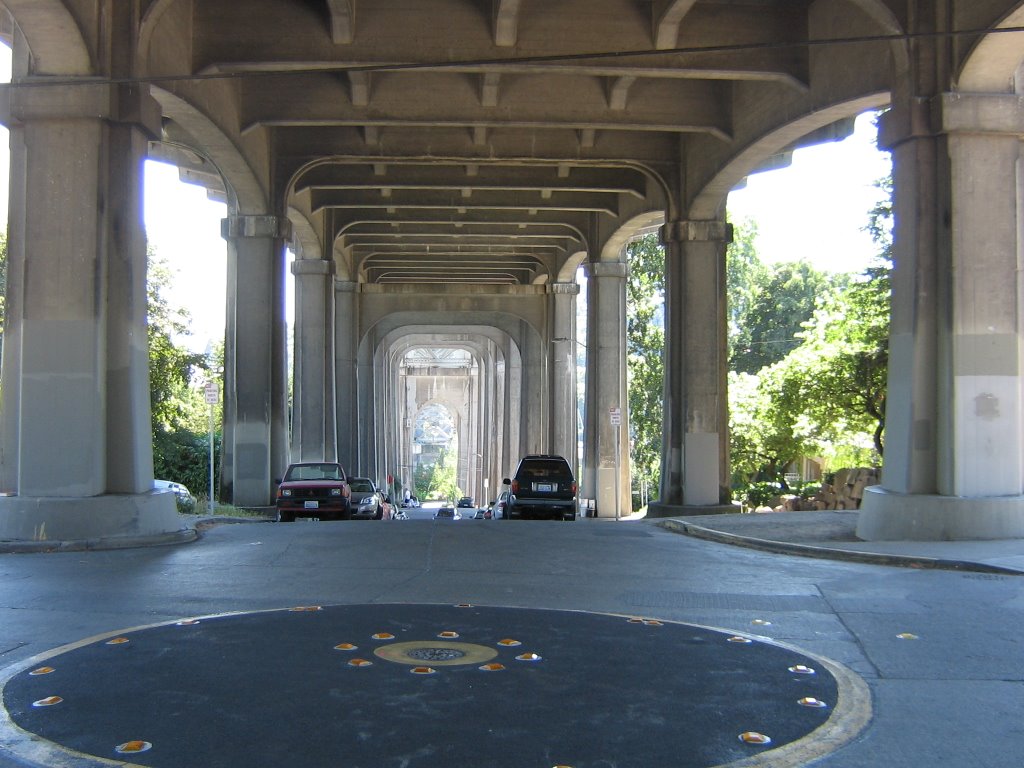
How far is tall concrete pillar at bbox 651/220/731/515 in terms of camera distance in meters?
26.2

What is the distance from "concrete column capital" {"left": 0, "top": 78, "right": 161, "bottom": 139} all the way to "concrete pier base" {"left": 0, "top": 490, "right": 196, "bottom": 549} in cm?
533

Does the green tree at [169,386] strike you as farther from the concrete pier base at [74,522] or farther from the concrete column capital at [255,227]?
the concrete pier base at [74,522]

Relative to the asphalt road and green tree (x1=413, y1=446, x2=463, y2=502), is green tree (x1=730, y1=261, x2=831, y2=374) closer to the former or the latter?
the asphalt road

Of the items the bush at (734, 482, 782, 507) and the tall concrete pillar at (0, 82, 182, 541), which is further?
the bush at (734, 482, 782, 507)

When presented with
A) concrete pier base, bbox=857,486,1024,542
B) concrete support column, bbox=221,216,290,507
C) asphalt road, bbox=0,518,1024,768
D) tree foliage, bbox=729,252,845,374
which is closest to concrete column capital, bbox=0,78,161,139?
asphalt road, bbox=0,518,1024,768

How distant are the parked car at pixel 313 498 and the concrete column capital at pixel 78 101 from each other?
1008 cm

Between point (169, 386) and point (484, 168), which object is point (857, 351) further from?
point (169, 386)

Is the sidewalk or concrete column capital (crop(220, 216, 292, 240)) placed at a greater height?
concrete column capital (crop(220, 216, 292, 240))

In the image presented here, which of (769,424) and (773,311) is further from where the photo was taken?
(773,311)

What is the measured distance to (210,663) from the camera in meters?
6.76

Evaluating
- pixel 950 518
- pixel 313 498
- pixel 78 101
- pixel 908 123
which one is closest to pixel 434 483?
pixel 313 498

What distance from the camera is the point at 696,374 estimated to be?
2647 centimetres

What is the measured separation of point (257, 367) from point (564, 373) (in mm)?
23021

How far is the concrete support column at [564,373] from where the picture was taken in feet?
155
